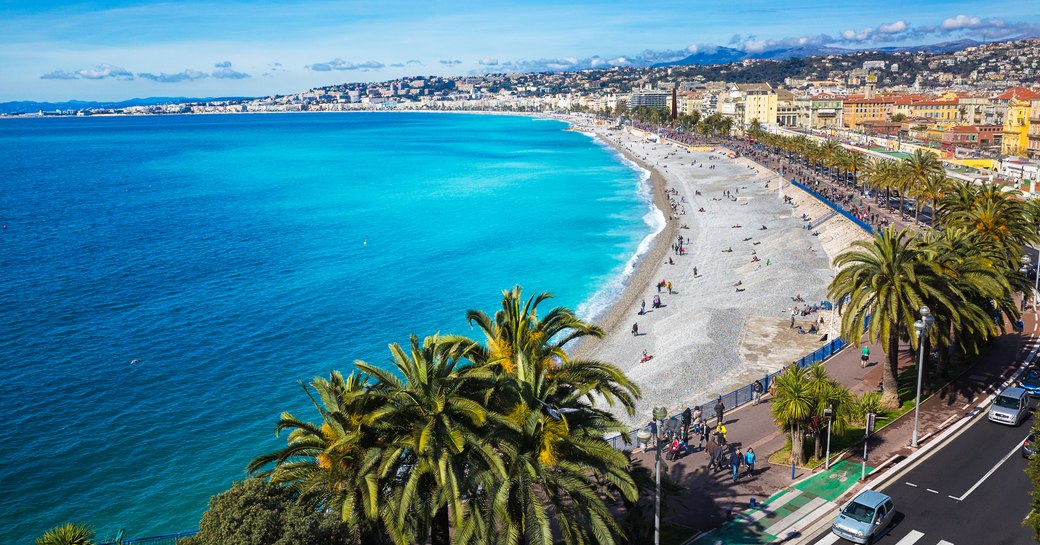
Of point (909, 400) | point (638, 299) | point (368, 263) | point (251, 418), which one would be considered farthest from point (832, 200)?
point (251, 418)

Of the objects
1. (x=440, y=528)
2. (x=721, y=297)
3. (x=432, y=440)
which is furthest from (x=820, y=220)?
(x=432, y=440)

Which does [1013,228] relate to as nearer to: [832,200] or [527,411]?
[527,411]

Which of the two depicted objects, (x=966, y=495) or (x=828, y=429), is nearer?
(x=966, y=495)

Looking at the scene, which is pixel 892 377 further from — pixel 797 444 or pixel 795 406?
pixel 795 406

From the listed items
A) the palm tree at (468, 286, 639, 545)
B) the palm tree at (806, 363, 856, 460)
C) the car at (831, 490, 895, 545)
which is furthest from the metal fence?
the palm tree at (468, 286, 639, 545)

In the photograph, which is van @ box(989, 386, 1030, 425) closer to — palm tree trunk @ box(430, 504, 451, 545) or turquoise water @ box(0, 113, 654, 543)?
palm tree trunk @ box(430, 504, 451, 545)

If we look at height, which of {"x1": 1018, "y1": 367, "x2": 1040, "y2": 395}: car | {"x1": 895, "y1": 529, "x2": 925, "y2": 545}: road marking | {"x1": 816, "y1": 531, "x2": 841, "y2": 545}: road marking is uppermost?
{"x1": 895, "y1": 529, "x2": 925, "y2": 545}: road marking
